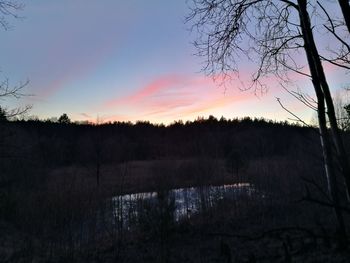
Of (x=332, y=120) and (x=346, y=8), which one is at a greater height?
(x=346, y=8)

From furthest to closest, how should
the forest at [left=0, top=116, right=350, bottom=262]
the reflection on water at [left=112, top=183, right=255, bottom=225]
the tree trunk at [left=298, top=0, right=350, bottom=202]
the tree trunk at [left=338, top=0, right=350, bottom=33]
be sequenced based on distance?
the reflection on water at [left=112, top=183, right=255, bottom=225], the forest at [left=0, top=116, right=350, bottom=262], the tree trunk at [left=298, top=0, right=350, bottom=202], the tree trunk at [left=338, top=0, right=350, bottom=33]

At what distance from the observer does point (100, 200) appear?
20844 mm

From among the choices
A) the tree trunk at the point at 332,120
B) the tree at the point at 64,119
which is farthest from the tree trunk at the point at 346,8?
the tree at the point at 64,119

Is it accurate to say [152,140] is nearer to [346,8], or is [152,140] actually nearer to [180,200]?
[180,200]

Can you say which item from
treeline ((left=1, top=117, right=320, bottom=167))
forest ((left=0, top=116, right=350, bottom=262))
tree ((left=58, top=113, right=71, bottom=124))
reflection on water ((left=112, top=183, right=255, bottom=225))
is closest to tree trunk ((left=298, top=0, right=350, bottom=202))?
forest ((left=0, top=116, right=350, bottom=262))

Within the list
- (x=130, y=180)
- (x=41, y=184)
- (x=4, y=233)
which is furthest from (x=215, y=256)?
(x=130, y=180)

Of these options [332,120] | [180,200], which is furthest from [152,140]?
[332,120]

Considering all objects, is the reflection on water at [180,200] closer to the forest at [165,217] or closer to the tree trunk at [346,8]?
the forest at [165,217]

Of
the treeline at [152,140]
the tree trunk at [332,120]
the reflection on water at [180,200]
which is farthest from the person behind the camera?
the treeline at [152,140]

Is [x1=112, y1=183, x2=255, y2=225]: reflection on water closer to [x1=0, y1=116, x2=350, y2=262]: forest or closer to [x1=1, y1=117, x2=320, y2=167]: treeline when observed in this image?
[x1=0, y1=116, x2=350, y2=262]: forest

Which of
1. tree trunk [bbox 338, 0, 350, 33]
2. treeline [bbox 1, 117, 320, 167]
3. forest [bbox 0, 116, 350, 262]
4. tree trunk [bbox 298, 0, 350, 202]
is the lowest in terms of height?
forest [bbox 0, 116, 350, 262]

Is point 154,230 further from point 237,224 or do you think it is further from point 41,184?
point 41,184

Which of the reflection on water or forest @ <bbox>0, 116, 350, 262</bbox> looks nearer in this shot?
forest @ <bbox>0, 116, 350, 262</bbox>

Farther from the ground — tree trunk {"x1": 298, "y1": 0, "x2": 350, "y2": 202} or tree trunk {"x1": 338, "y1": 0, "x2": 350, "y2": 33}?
tree trunk {"x1": 338, "y1": 0, "x2": 350, "y2": 33}
